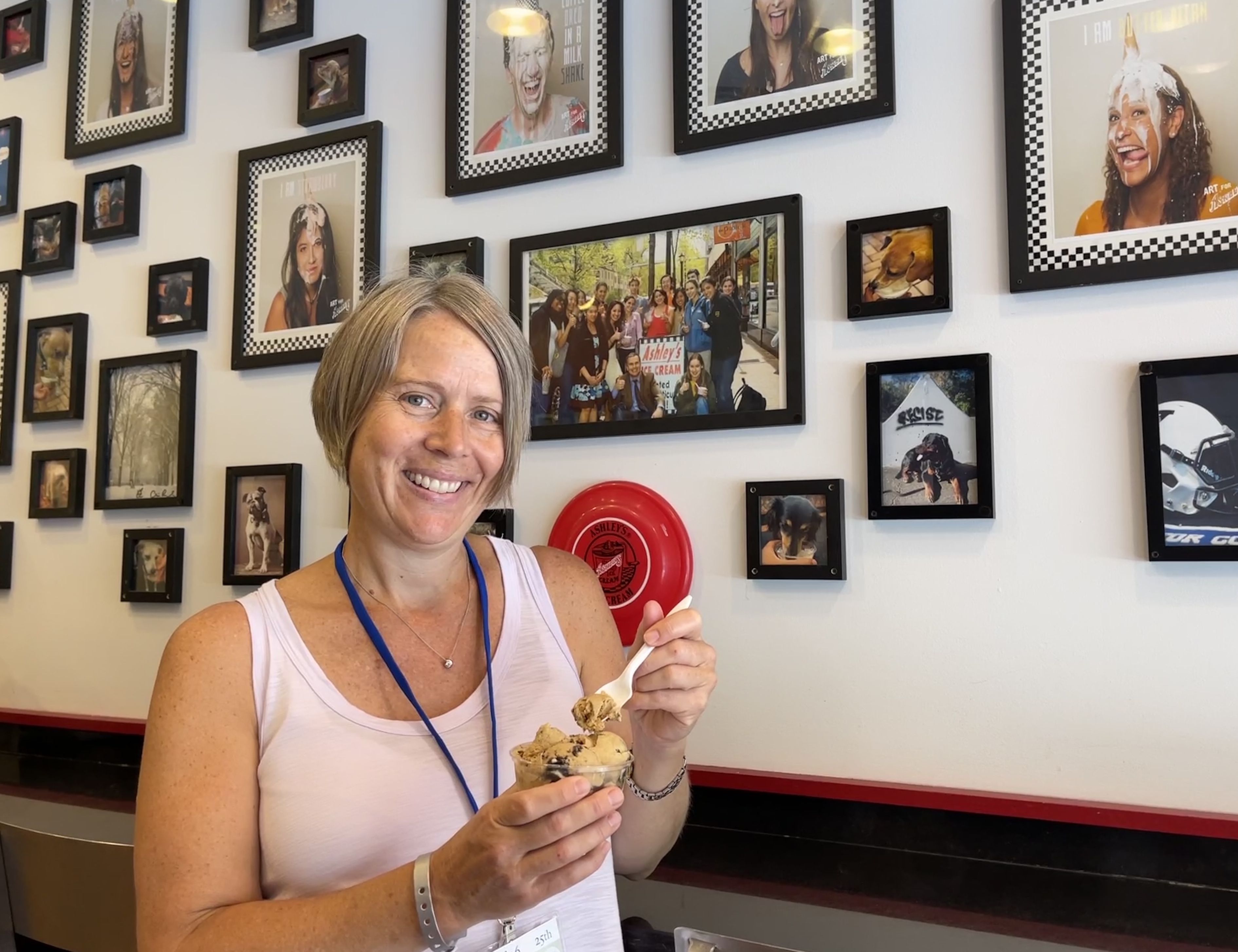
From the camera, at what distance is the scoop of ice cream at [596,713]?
915mm

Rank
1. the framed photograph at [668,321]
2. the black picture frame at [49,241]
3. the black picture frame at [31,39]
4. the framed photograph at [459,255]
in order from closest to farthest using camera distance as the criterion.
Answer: the framed photograph at [668,321] → the framed photograph at [459,255] → the black picture frame at [49,241] → the black picture frame at [31,39]

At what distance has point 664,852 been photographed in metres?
1.23

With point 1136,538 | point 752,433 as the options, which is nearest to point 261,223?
point 752,433

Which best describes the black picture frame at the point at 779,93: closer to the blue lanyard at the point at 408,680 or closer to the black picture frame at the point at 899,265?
the black picture frame at the point at 899,265

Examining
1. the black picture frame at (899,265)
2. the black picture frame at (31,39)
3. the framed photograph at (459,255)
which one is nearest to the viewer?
the black picture frame at (899,265)

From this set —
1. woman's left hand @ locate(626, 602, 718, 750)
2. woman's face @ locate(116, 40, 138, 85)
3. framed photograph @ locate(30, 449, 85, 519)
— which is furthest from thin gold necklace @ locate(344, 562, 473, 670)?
woman's face @ locate(116, 40, 138, 85)

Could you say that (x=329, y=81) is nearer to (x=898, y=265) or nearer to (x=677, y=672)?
(x=898, y=265)

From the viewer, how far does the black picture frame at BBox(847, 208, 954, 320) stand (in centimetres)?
137

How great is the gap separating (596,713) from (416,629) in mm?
363

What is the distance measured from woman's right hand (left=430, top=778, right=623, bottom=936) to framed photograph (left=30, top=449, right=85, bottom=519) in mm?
1713

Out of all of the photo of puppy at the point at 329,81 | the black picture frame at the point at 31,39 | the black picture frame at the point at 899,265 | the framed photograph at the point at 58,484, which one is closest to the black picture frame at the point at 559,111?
the photo of puppy at the point at 329,81

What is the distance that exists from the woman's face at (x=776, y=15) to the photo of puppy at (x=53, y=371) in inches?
68.7

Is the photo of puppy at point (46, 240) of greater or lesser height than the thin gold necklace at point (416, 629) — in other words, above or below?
above

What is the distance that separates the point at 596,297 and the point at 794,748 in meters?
0.84
